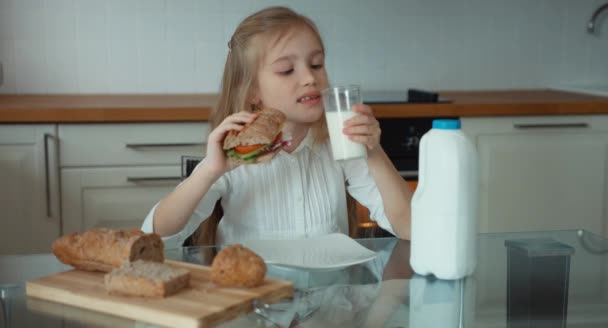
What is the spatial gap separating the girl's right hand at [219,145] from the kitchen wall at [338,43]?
172 centimetres

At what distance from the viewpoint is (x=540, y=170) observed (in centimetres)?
281

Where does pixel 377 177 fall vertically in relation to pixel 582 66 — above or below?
below

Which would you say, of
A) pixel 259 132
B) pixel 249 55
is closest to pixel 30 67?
pixel 249 55

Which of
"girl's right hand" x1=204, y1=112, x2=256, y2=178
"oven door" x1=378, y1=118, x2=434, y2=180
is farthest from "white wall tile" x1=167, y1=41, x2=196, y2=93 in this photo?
"girl's right hand" x1=204, y1=112, x2=256, y2=178

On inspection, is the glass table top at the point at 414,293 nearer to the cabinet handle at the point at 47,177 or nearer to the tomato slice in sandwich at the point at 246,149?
the tomato slice in sandwich at the point at 246,149

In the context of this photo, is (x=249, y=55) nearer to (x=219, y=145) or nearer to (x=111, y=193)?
(x=219, y=145)

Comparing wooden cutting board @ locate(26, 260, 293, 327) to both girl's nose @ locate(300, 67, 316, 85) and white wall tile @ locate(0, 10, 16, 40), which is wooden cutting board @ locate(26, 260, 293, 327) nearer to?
girl's nose @ locate(300, 67, 316, 85)

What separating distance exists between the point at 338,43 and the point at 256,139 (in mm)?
1917

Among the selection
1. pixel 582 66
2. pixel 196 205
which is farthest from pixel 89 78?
pixel 582 66

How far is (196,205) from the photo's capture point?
1.47m

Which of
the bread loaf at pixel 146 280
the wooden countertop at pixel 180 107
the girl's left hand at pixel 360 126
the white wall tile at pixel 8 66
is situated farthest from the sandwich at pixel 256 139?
the white wall tile at pixel 8 66

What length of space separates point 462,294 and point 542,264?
183 millimetres

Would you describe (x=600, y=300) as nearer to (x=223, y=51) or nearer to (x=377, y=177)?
(x=377, y=177)

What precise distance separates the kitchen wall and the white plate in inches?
73.0
